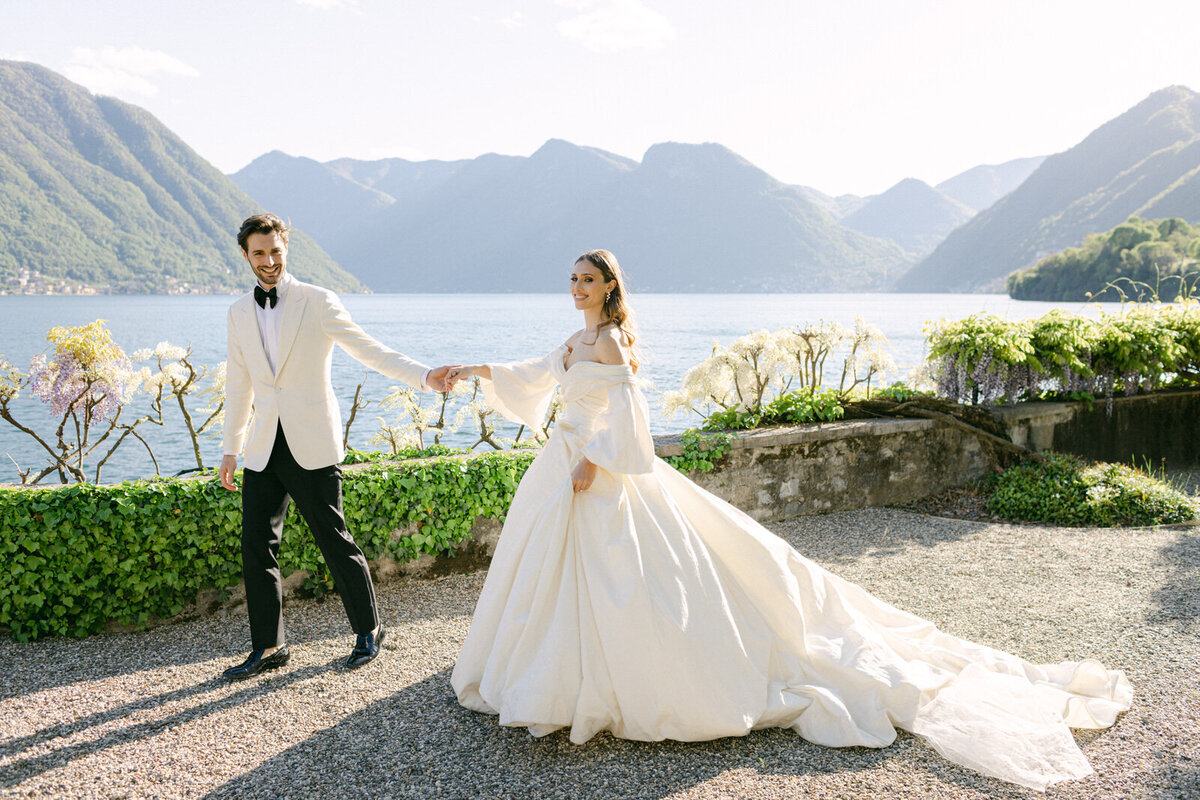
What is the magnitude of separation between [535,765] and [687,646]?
2.55ft

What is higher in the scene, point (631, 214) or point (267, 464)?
point (631, 214)

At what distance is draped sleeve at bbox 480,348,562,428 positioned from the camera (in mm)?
3947

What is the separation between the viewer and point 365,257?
181625 mm

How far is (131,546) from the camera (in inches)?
174

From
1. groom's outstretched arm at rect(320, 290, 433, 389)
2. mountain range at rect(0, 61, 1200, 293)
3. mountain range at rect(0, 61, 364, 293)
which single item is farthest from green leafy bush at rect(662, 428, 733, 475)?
mountain range at rect(0, 61, 1200, 293)

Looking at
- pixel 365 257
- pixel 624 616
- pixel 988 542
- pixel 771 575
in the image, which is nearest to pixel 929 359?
pixel 988 542

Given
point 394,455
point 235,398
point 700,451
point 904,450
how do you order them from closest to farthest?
point 235,398
point 394,455
point 700,451
point 904,450

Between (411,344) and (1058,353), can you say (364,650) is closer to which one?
(1058,353)

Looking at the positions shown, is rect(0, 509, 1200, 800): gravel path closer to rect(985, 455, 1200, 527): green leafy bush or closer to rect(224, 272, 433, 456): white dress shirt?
rect(985, 455, 1200, 527): green leafy bush

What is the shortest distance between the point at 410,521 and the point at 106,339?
3.28 meters

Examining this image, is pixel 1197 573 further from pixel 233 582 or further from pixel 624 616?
pixel 233 582

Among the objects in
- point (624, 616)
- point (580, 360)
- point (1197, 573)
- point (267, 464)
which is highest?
point (580, 360)

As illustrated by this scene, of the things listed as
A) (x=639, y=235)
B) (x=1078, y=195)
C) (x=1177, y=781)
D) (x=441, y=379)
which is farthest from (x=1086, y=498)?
(x=639, y=235)

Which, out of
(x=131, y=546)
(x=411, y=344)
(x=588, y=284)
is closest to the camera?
(x=588, y=284)
